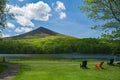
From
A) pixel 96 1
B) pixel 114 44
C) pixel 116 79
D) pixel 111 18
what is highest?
pixel 96 1

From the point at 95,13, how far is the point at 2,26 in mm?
28362

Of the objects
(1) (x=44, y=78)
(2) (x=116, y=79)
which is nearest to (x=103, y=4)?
(2) (x=116, y=79)

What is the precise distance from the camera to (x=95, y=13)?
43.5m

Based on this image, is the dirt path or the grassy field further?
the grassy field

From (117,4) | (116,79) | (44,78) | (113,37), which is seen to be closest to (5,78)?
(44,78)

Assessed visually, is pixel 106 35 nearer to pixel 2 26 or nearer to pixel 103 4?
pixel 103 4

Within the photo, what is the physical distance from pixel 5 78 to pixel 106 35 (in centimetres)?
1566

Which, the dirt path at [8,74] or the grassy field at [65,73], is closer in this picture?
the dirt path at [8,74]

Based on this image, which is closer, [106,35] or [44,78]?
[44,78]

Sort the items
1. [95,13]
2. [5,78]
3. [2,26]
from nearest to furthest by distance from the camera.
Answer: [5,78] < [95,13] < [2,26]

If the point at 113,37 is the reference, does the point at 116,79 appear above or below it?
below

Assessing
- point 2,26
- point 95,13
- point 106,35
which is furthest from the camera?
point 2,26

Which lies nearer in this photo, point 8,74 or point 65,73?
point 8,74

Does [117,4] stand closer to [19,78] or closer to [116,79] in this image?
[116,79]
